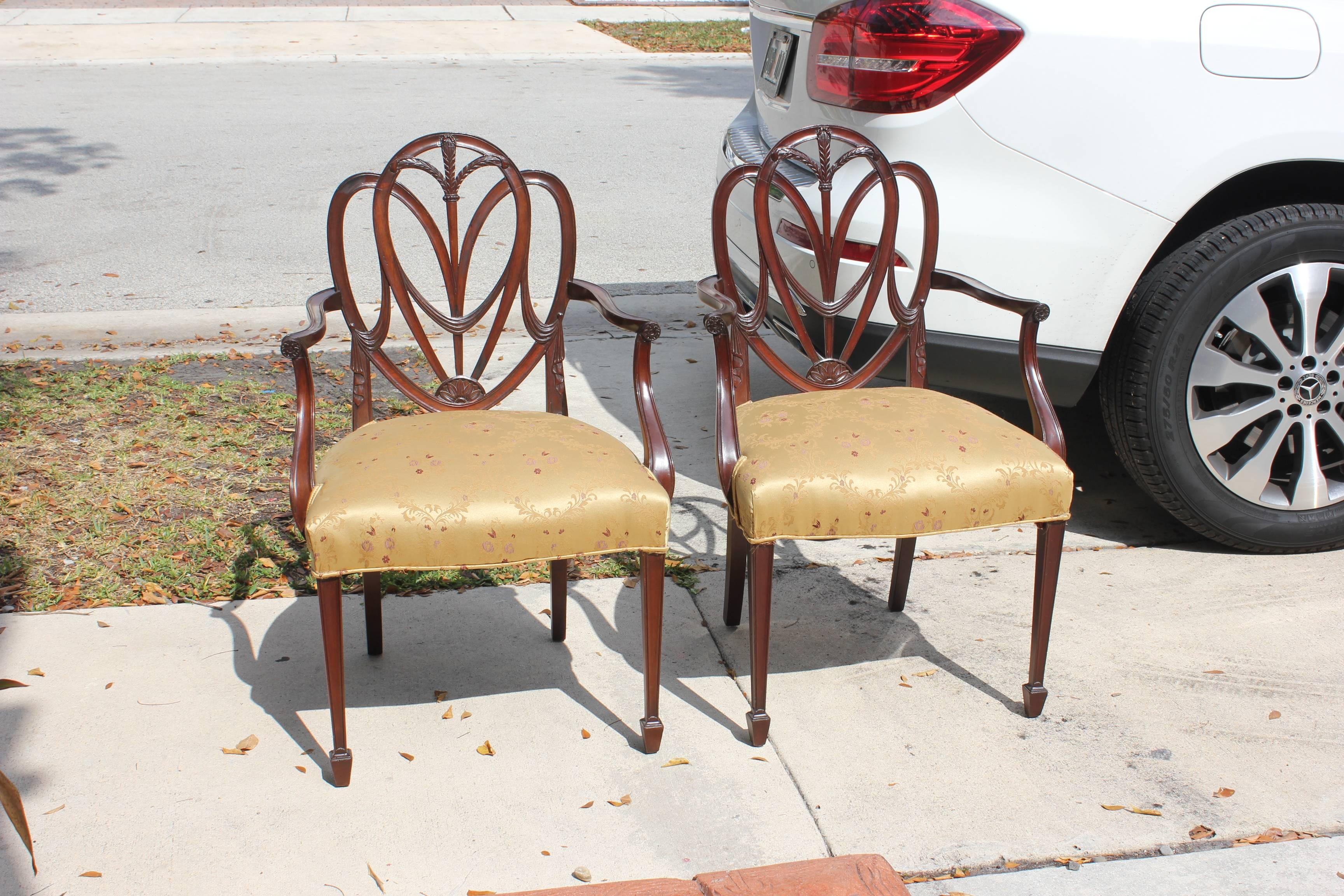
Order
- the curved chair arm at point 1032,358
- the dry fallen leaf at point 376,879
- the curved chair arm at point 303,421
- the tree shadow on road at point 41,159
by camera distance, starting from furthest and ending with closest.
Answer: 1. the tree shadow on road at point 41,159
2. the curved chair arm at point 1032,358
3. the curved chair arm at point 303,421
4. the dry fallen leaf at point 376,879

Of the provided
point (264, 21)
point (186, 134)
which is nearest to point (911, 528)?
point (186, 134)

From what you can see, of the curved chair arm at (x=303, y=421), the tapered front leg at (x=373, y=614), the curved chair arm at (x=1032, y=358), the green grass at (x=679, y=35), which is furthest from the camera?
the green grass at (x=679, y=35)

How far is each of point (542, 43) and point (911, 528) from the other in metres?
12.2

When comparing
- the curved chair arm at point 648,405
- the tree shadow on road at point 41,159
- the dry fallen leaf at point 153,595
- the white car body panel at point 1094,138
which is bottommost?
the dry fallen leaf at point 153,595

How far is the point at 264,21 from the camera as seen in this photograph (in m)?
14.6

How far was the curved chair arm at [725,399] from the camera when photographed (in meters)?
2.70

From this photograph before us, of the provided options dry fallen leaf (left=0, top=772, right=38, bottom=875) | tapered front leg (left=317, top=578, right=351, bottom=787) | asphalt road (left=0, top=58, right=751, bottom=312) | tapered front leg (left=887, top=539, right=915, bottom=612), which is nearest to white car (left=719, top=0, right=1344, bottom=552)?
tapered front leg (left=887, top=539, right=915, bottom=612)

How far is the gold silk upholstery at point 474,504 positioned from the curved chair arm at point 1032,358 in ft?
3.15

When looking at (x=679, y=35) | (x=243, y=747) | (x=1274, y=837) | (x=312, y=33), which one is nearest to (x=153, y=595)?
(x=243, y=747)

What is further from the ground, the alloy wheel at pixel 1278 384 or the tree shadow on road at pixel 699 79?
the tree shadow on road at pixel 699 79

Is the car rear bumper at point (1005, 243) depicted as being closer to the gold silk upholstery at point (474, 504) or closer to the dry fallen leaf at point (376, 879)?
the gold silk upholstery at point (474, 504)

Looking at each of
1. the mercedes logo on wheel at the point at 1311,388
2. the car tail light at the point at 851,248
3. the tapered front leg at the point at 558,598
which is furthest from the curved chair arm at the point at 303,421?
the mercedes logo on wheel at the point at 1311,388

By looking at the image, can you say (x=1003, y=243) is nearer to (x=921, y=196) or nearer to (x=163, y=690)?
(x=921, y=196)

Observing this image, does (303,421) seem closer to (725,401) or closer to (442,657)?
(442,657)
